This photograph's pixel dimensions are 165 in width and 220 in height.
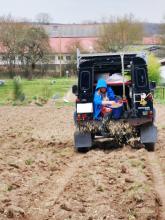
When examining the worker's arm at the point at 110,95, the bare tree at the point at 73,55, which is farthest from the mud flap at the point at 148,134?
the bare tree at the point at 73,55

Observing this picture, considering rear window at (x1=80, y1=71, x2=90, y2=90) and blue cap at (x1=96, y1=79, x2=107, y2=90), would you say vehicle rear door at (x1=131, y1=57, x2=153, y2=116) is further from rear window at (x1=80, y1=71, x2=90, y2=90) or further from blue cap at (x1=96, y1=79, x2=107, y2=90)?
rear window at (x1=80, y1=71, x2=90, y2=90)

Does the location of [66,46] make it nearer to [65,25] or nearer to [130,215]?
[65,25]

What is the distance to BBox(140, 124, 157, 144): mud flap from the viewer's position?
15.3 metres

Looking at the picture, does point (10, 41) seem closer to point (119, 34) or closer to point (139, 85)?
point (119, 34)

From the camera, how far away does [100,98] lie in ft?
50.4

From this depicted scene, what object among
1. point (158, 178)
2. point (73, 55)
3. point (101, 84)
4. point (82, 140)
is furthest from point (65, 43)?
point (158, 178)

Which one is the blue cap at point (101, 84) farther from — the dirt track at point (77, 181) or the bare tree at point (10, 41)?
the bare tree at point (10, 41)

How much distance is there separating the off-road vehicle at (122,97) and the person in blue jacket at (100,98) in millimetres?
126

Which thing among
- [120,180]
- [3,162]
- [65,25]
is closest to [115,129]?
[3,162]

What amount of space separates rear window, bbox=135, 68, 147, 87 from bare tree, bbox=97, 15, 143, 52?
229 feet

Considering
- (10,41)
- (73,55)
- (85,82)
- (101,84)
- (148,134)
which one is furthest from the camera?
(73,55)

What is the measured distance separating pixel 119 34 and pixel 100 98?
7627 cm

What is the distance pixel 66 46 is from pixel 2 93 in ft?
163

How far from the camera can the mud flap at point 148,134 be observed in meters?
15.3
